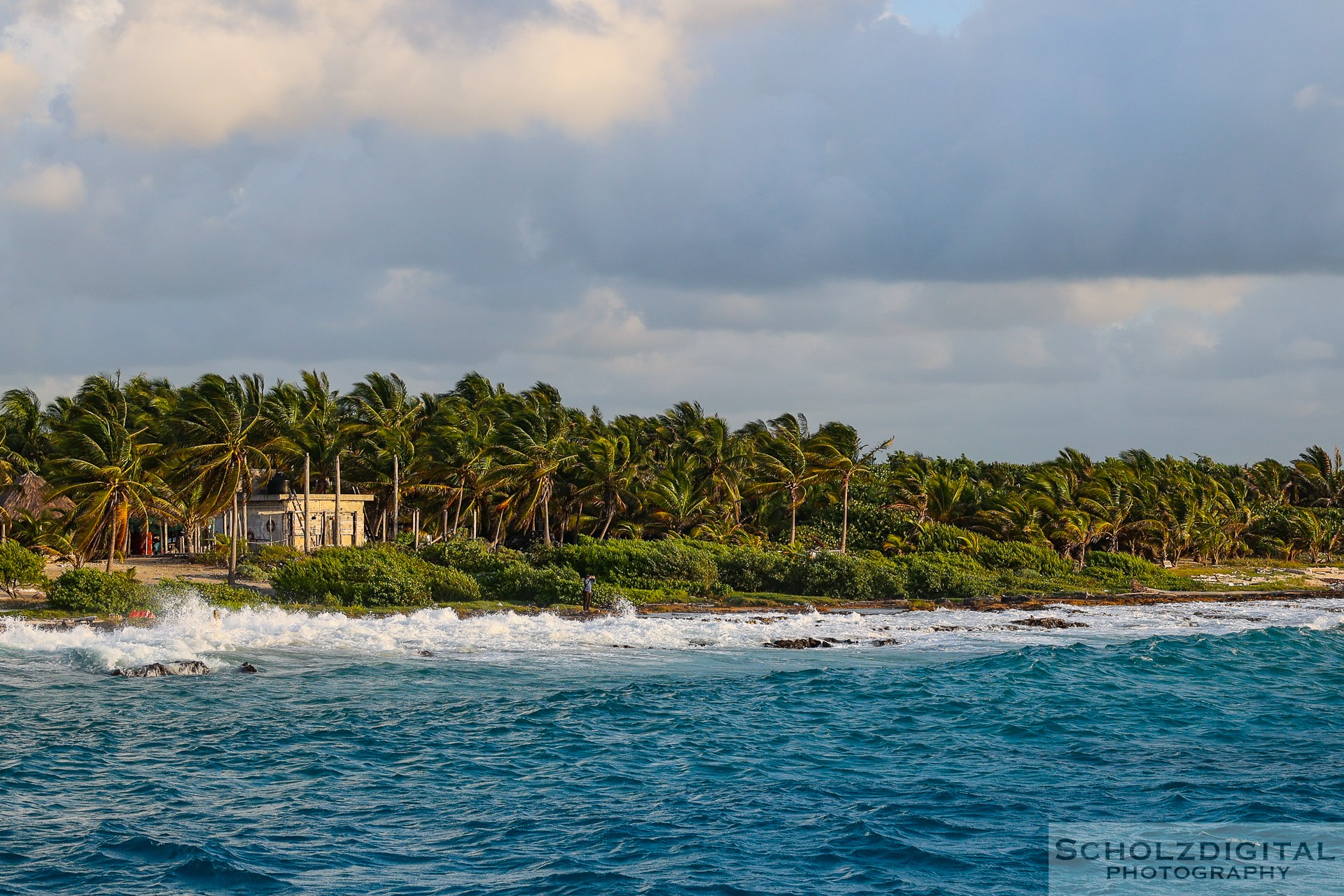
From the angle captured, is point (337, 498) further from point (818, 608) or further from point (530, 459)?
point (818, 608)

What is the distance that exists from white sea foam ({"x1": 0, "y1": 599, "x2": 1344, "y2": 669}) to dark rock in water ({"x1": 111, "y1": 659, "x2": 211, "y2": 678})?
3.84ft

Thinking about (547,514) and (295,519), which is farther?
(547,514)

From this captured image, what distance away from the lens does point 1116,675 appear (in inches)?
1302

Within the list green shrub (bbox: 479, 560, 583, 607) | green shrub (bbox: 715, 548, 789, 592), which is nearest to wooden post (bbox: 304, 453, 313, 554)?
green shrub (bbox: 479, 560, 583, 607)

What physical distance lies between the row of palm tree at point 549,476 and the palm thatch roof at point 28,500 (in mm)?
1091

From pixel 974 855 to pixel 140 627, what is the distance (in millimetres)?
31465

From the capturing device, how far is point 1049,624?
46469mm

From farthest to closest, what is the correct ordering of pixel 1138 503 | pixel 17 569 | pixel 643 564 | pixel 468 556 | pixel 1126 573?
pixel 1138 503
pixel 1126 573
pixel 468 556
pixel 643 564
pixel 17 569

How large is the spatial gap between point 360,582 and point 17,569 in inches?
483

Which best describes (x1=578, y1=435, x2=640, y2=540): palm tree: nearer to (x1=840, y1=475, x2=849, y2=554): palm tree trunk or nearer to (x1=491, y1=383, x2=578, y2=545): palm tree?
(x1=491, y1=383, x2=578, y2=545): palm tree

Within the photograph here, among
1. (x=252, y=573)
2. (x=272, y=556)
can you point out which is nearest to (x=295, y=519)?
(x=272, y=556)

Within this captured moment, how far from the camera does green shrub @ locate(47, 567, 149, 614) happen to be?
4066 cm

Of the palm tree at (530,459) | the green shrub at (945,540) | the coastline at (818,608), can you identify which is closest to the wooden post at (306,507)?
the palm tree at (530,459)

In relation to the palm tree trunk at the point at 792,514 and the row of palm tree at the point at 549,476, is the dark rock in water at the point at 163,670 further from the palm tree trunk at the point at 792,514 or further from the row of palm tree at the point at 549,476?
the palm tree trunk at the point at 792,514
